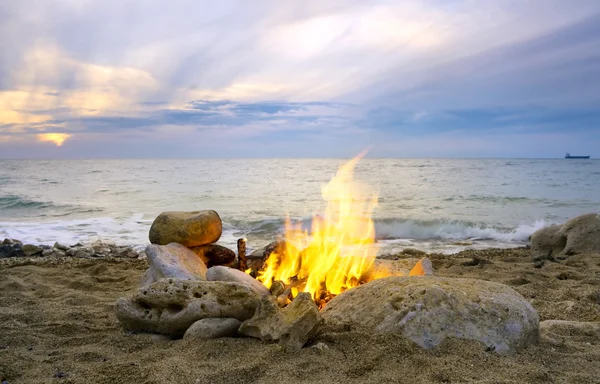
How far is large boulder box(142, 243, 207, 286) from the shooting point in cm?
541

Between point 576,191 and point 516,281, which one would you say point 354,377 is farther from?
point 576,191

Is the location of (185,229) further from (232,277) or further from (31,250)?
(31,250)

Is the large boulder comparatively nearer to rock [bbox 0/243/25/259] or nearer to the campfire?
the campfire

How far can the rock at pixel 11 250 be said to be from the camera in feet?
34.2

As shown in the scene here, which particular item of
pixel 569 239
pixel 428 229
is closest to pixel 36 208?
pixel 428 229

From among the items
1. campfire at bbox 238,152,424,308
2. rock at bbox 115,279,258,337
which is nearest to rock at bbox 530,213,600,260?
campfire at bbox 238,152,424,308

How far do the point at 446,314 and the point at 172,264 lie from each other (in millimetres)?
3409

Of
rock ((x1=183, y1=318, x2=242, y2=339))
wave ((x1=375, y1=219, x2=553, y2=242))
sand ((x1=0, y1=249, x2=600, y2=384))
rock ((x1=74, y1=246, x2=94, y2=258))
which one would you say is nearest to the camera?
sand ((x1=0, y1=249, x2=600, y2=384))

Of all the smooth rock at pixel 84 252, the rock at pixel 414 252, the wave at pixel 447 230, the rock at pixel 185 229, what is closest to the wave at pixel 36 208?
the smooth rock at pixel 84 252

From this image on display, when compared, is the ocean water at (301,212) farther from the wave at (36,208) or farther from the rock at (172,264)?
the rock at (172,264)

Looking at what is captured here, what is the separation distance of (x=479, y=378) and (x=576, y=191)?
1239 inches

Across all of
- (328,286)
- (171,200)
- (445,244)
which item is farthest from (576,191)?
(328,286)

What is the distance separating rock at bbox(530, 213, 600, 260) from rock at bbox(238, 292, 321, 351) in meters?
7.21

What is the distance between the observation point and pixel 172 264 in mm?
5547
